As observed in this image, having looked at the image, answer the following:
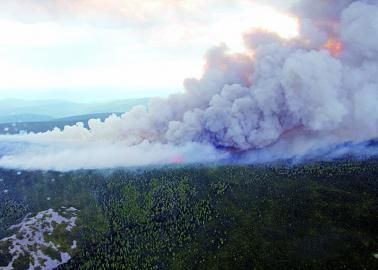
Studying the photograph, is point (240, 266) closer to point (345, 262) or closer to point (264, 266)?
point (264, 266)

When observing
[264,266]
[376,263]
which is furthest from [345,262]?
[264,266]

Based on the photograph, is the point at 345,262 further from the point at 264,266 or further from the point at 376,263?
the point at 264,266

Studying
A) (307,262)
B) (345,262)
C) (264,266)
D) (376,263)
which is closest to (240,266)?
(264,266)

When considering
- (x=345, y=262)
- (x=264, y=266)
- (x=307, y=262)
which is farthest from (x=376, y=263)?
(x=264, y=266)

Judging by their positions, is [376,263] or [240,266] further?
[240,266]

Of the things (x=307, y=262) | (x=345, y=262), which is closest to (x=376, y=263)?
(x=345, y=262)

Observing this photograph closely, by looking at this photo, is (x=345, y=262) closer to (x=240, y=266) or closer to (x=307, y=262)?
(x=307, y=262)
